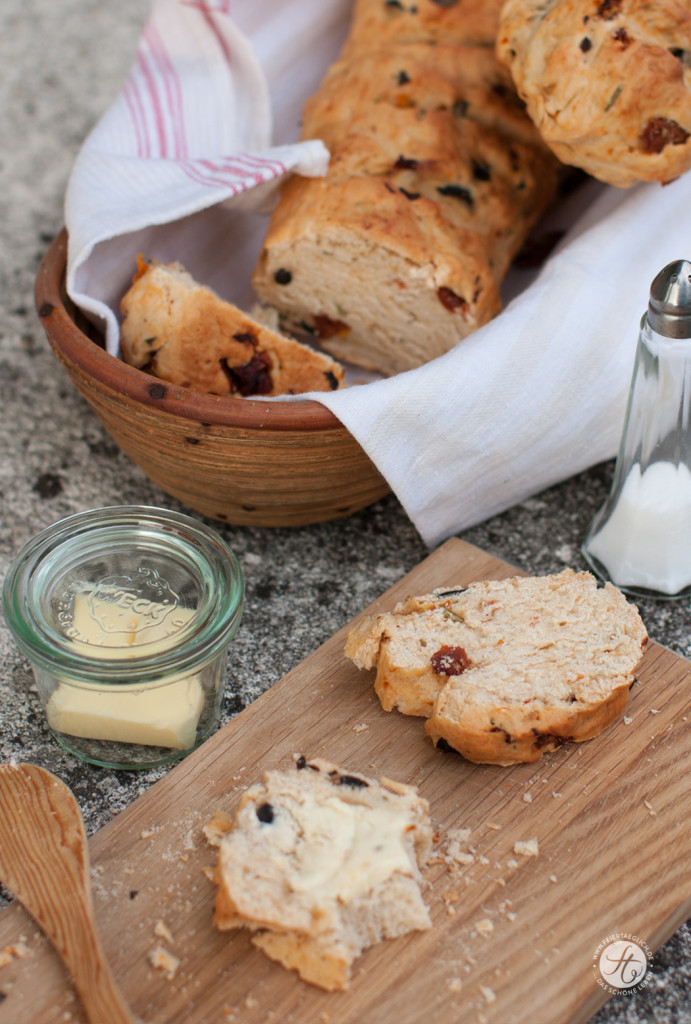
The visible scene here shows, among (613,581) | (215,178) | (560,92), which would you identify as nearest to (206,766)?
(613,581)

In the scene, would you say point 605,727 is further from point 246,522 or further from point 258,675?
point 246,522

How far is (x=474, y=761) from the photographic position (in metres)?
1.54

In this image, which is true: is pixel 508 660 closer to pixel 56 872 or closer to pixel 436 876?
pixel 436 876

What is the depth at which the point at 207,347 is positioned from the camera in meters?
1.91

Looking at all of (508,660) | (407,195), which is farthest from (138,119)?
(508,660)

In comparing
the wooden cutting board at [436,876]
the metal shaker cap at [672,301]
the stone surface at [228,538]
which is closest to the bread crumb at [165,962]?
the wooden cutting board at [436,876]

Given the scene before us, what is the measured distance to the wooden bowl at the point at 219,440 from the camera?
5.70 feet

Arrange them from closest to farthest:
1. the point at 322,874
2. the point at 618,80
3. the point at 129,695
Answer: the point at 322,874, the point at 129,695, the point at 618,80

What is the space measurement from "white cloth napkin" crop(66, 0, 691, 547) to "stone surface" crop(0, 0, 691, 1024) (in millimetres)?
112

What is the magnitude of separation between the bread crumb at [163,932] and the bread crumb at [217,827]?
13 centimetres

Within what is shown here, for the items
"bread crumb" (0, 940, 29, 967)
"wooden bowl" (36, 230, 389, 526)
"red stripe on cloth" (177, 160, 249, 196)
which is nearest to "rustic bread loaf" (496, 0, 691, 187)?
"red stripe on cloth" (177, 160, 249, 196)

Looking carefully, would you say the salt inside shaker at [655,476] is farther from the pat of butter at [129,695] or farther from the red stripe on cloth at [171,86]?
the red stripe on cloth at [171,86]

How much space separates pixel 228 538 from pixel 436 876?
95 centimetres

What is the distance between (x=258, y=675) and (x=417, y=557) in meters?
0.45
